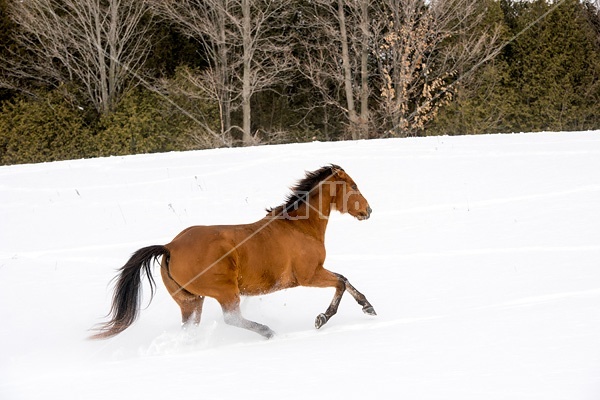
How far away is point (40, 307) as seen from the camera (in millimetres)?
7742

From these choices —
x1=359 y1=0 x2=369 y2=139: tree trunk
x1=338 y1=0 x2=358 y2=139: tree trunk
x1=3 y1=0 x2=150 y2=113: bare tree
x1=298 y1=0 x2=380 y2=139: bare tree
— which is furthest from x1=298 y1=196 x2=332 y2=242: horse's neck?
x1=3 y1=0 x2=150 y2=113: bare tree

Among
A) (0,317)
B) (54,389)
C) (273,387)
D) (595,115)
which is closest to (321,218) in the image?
(273,387)

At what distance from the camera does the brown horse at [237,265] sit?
6.00 m

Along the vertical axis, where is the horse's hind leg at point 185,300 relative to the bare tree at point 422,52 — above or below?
below

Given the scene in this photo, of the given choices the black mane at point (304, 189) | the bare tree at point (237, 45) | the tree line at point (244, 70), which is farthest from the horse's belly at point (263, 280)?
the bare tree at point (237, 45)

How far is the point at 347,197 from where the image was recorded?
7.08 metres

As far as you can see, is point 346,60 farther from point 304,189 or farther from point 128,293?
point 128,293

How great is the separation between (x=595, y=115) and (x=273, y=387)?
23.9 metres

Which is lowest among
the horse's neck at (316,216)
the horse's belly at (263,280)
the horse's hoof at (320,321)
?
the horse's hoof at (320,321)

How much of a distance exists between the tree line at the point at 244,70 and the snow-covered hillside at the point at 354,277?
28.5 ft

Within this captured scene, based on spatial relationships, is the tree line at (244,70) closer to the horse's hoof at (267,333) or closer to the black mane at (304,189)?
the black mane at (304,189)

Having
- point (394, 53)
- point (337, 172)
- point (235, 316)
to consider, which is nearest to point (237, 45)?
point (394, 53)

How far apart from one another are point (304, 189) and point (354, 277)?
5.66ft

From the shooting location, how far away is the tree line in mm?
23875
